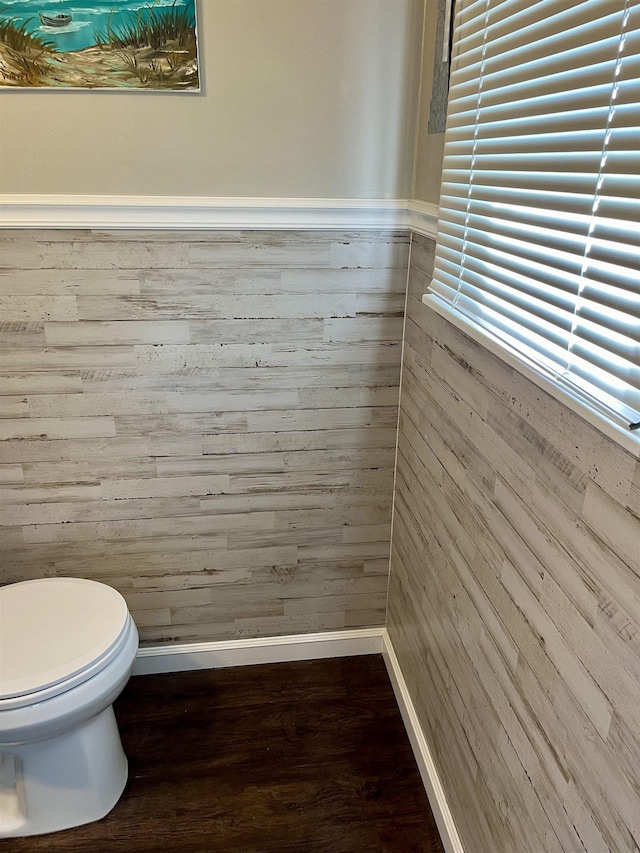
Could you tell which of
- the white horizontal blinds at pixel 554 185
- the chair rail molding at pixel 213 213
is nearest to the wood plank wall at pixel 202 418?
the chair rail molding at pixel 213 213

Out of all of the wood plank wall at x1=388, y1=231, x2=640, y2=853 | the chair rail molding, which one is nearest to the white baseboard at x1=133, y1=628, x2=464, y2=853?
the wood plank wall at x1=388, y1=231, x2=640, y2=853

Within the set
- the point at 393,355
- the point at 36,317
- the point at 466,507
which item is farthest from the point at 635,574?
the point at 36,317

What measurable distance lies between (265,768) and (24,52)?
190cm

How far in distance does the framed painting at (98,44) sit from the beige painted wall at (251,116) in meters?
0.03

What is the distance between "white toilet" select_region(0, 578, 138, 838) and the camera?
1.42 m

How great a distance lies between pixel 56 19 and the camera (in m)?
1.47

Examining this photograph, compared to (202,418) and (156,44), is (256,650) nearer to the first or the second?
(202,418)

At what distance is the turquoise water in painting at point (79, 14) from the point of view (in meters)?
1.46

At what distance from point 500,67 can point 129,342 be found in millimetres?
1125

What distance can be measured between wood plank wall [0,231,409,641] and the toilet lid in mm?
247

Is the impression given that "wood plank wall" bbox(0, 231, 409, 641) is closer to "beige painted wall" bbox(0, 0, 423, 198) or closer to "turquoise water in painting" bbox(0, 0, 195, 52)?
"beige painted wall" bbox(0, 0, 423, 198)

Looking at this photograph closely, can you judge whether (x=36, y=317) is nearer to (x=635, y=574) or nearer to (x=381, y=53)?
(x=381, y=53)

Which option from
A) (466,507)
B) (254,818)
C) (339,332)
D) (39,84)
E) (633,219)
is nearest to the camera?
(633,219)

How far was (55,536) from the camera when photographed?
75.2 inches
